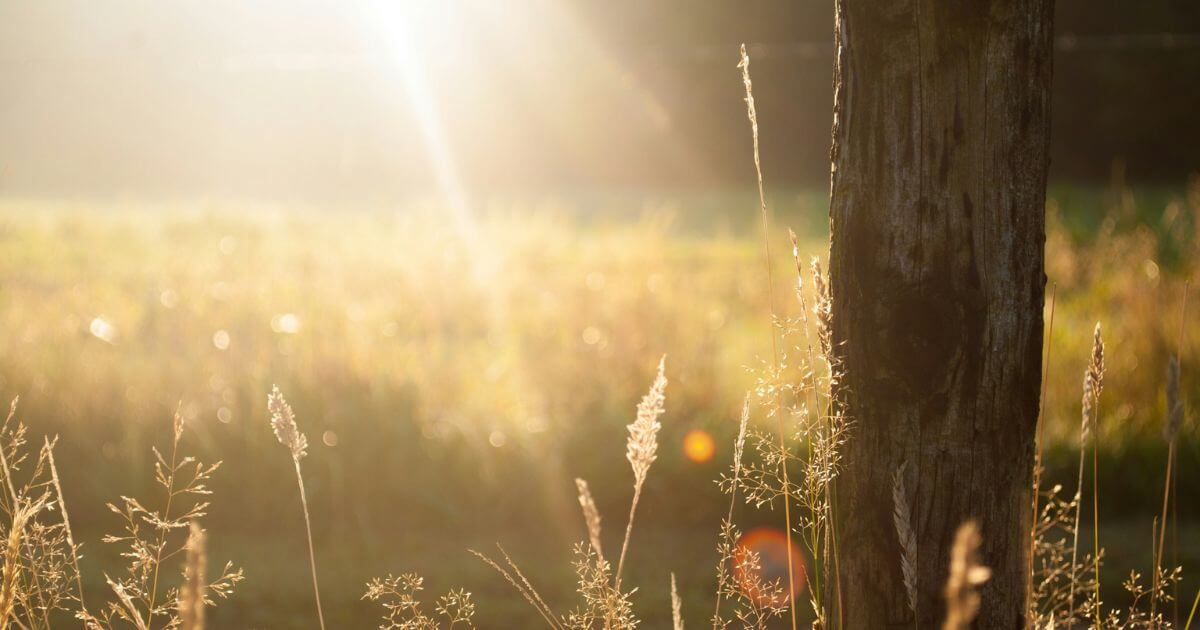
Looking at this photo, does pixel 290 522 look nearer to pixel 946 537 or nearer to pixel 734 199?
pixel 946 537

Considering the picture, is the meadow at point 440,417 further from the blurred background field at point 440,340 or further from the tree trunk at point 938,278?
the tree trunk at point 938,278

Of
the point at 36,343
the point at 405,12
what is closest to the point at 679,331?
the point at 36,343

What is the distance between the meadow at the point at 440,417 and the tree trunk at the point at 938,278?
2071 mm

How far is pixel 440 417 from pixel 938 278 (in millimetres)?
3377

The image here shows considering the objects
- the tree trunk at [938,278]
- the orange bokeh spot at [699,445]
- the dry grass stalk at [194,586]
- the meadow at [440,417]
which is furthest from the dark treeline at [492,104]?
the dry grass stalk at [194,586]

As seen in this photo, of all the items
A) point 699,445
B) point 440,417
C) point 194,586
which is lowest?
point 699,445

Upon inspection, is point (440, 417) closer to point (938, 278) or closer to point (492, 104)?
point (938, 278)

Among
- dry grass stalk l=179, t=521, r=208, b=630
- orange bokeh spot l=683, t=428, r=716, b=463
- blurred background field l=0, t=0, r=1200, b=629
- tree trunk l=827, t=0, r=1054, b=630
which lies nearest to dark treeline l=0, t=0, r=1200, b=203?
blurred background field l=0, t=0, r=1200, b=629

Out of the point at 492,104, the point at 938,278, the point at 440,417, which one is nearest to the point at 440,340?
the point at 440,417

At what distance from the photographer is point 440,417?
4879mm

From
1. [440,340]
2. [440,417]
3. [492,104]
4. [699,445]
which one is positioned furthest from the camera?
[492,104]

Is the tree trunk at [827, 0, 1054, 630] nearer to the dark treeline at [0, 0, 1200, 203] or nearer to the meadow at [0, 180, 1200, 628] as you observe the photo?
the meadow at [0, 180, 1200, 628]

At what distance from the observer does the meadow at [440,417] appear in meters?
4.31

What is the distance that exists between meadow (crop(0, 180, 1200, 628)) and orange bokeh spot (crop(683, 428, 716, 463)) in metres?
0.01
